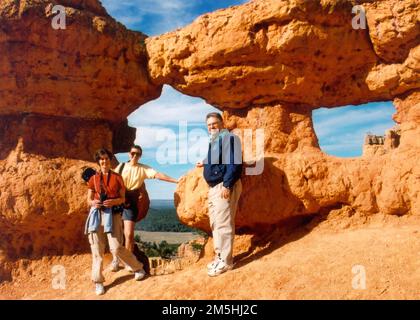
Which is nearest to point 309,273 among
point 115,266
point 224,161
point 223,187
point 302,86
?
point 223,187

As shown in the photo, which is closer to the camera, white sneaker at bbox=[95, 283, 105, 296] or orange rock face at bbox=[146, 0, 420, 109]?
white sneaker at bbox=[95, 283, 105, 296]

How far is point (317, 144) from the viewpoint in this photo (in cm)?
736

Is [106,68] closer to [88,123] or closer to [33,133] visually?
[88,123]

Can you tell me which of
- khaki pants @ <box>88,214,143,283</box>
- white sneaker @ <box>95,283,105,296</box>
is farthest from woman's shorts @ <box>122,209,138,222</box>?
white sneaker @ <box>95,283,105,296</box>

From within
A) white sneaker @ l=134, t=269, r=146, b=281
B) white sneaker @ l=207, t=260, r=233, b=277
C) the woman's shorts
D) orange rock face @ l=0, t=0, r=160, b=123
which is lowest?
white sneaker @ l=134, t=269, r=146, b=281

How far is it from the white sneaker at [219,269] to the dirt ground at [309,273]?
89 mm

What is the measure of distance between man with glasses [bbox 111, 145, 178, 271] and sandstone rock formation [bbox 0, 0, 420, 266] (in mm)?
690

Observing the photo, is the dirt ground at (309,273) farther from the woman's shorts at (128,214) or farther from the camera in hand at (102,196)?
the camera in hand at (102,196)

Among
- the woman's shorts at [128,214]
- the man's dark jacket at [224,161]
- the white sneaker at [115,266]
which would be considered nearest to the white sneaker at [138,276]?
the white sneaker at [115,266]

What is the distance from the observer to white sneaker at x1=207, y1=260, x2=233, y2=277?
5.57m

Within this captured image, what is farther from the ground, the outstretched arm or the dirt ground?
the outstretched arm

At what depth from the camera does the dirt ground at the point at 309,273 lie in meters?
4.79

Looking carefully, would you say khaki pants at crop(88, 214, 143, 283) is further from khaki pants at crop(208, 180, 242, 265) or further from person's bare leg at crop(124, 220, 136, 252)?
khaki pants at crop(208, 180, 242, 265)

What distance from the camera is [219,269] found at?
5.60 meters
